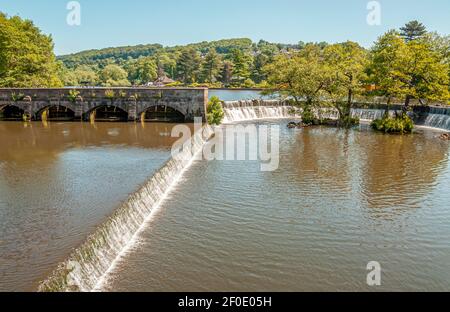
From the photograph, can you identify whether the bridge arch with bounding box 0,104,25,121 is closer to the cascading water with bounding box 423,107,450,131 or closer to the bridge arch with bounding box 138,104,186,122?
the bridge arch with bounding box 138,104,186,122

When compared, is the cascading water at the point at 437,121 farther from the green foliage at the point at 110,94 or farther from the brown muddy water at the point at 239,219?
the green foliage at the point at 110,94

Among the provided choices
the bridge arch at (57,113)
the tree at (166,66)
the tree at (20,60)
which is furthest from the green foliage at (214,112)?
the tree at (166,66)

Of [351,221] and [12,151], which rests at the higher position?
[12,151]

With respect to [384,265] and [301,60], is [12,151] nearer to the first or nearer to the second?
[384,265]

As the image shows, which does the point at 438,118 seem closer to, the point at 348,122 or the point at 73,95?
the point at 348,122

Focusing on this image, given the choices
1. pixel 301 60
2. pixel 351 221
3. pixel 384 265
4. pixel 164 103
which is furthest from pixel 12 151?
pixel 301 60
